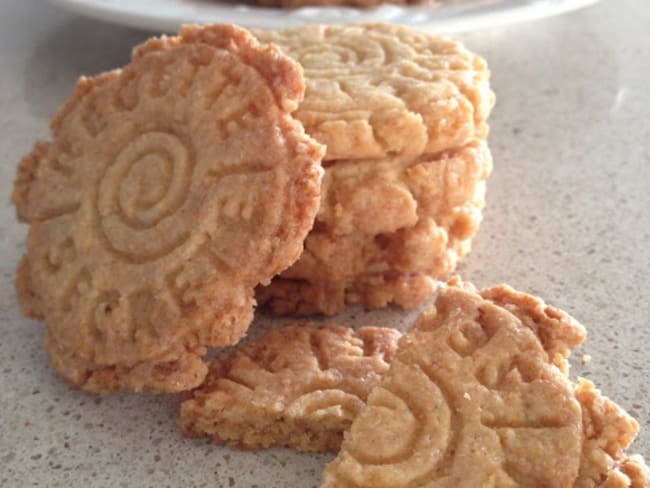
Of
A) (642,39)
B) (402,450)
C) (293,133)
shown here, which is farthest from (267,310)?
(642,39)

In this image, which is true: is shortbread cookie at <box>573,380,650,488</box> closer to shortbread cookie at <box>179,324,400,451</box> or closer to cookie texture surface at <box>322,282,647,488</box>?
cookie texture surface at <box>322,282,647,488</box>

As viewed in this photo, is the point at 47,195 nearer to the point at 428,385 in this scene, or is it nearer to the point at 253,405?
the point at 253,405

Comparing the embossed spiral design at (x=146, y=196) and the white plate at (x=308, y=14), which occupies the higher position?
the white plate at (x=308, y=14)

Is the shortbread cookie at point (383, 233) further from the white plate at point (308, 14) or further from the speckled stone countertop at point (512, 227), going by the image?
the white plate at point (308, 14)

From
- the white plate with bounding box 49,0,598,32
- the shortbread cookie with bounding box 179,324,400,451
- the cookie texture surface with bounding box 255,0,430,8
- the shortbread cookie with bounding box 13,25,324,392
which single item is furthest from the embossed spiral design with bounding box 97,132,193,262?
the cookie texture surface with bounding box 255,0,430,8

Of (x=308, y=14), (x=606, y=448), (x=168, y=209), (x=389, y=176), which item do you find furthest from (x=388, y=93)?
(x=308, y=14)

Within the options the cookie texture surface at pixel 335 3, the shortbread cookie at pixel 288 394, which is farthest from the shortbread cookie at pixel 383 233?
the cookie texture surface at pixel 335 3
